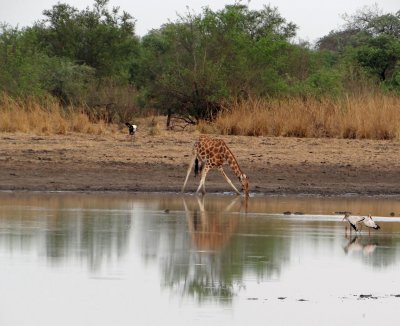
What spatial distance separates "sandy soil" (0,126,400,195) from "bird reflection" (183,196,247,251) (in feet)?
10.6

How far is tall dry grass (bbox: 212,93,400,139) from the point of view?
2583cm

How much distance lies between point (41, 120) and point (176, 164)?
564cm

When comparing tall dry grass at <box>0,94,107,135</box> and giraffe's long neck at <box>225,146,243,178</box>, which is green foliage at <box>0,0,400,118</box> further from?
giraffe's long neck at <box>225,146,243,178</box>

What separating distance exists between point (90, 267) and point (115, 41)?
3854 centimetres

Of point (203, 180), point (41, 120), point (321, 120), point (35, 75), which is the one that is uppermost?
point (35, 75)

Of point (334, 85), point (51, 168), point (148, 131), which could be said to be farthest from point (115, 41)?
point (51, 168)

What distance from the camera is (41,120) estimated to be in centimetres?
2555

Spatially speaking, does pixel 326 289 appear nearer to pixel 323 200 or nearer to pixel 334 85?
pixel 323 200

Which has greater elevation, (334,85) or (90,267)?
(334,85)

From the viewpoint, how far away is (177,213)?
15.0m

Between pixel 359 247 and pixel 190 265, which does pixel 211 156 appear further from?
pixel 190 265

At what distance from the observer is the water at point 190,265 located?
8.29 meters

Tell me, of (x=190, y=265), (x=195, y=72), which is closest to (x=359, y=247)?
(x=190, y=265)

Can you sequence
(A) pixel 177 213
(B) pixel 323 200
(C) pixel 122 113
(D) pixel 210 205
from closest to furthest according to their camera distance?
(A) pixel 177 213, (D) pixel 210 205, (B) pixel 323 200, (C) pixel 122 113
